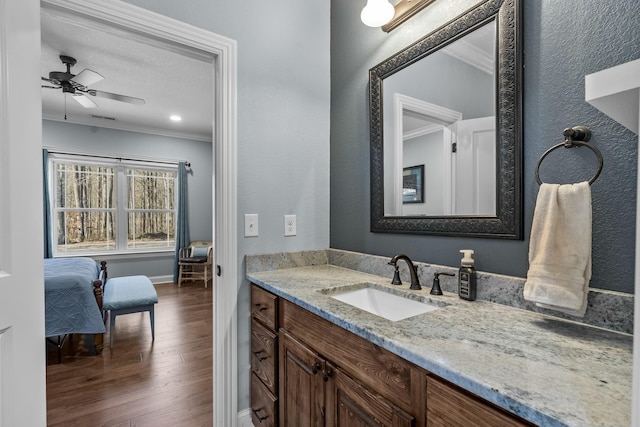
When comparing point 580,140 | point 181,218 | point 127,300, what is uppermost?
point 580,140

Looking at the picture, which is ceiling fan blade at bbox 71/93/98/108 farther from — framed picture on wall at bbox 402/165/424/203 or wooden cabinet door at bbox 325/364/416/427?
wooden cabinet door at bbox 325/364/416/427

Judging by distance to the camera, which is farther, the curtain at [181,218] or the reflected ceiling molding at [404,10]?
the curtain at [181,218]

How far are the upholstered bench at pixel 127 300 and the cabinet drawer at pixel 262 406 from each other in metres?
1.66

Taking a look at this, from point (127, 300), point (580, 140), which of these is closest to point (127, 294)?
point (127, 300)

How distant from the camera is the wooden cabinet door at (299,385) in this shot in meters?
1.05

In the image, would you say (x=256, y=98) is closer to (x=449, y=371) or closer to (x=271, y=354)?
(x=271, y=354)

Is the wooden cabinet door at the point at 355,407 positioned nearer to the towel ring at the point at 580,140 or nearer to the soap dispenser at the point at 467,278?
the soap dispenser at the point at 467,278

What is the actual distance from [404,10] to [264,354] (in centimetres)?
181

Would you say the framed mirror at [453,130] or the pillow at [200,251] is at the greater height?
the framed mirror at [453,130]

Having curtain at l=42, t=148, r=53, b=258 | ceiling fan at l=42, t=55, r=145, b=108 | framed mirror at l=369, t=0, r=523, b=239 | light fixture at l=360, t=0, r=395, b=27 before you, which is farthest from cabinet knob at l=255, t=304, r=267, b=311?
curtain at l=42, t=148, r=53, b=258

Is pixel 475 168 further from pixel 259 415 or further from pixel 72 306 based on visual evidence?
pixel 72 306

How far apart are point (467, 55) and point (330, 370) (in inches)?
51.9

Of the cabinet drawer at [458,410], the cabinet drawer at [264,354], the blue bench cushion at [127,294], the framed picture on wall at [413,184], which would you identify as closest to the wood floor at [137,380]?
the blue bench cushion at [127,294]

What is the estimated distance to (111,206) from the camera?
193 inches
